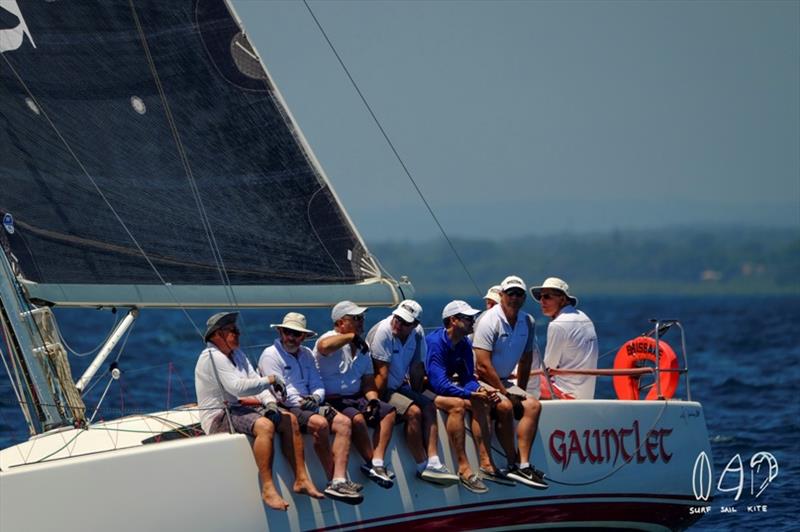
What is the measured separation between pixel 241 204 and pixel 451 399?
87.5 inches

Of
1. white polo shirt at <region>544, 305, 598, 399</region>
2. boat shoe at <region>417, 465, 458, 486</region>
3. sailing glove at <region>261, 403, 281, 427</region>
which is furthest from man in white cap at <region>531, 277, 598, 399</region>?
sailing glove at <region>261, 403, 281, 427</region>

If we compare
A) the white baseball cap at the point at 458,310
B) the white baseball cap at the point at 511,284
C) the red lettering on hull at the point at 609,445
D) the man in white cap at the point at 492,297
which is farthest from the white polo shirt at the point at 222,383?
the man in white cap at the point at 492,297

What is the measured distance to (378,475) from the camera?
34.5 ft

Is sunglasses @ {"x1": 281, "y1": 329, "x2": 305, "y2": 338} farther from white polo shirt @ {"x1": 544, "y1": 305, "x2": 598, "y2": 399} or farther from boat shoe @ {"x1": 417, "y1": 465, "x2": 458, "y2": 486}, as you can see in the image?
white polo shirt @ {"x1": 544, "y1": 305, "x2": 598, "y2": 399}

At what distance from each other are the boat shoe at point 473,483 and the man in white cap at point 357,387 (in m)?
0.59

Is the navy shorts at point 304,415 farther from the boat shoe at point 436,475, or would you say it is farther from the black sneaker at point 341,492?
the boat shoe at point 436,475

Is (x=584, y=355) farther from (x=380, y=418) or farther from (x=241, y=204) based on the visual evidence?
(x=241, y=204)

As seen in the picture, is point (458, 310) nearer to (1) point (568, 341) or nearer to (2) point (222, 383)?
(1) point (568, 341)

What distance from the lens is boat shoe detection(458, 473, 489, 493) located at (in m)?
11.0

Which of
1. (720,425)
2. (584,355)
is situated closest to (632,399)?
(584,355)

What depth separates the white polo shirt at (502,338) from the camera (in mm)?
11352

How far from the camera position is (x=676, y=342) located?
42.0 meters

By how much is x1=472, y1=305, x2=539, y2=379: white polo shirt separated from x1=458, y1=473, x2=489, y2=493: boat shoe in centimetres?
89

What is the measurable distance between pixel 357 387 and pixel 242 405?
0.91m
